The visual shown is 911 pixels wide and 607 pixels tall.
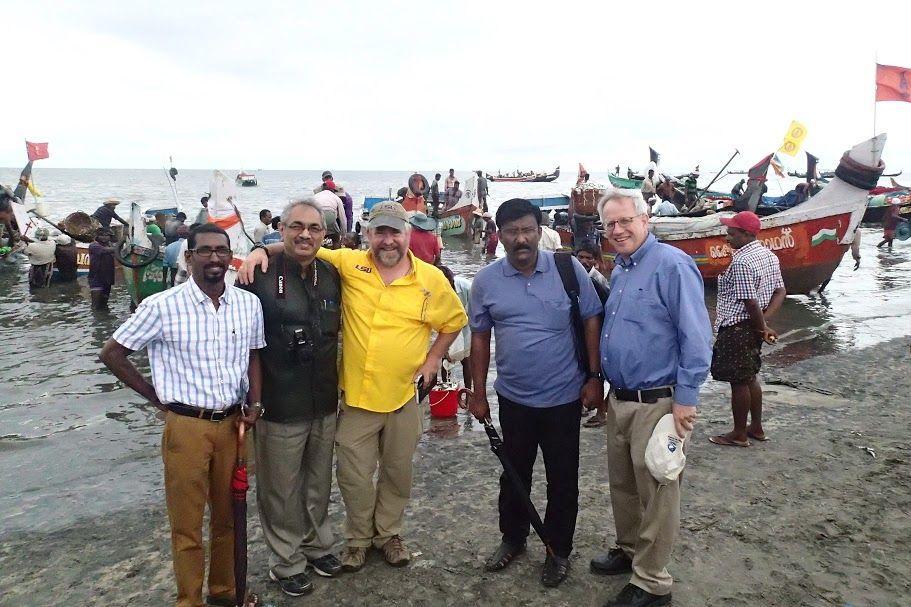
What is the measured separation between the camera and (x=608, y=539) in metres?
3.74

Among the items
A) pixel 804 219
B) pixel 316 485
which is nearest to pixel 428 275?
pixel 316 485

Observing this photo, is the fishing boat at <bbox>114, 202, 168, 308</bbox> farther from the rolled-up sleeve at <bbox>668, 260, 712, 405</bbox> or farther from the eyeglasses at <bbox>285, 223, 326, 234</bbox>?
the rolled-up sleeve at <bbox>668, 260, 712, 405</bbox>

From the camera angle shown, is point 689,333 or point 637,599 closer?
point 689,333

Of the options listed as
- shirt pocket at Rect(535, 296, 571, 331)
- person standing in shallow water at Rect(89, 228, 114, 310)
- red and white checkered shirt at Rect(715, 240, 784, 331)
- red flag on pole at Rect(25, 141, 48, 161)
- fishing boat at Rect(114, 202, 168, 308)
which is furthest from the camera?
red flag on pole at Rect(25, 141, 48, 161)

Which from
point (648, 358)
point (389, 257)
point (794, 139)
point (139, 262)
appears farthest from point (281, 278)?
point (794, 139)

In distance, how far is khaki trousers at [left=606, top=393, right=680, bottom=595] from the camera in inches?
117

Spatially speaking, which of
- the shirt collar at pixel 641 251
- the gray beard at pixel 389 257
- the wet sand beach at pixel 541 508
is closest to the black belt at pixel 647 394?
the shirt collar at pixel 641 251

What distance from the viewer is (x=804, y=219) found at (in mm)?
12688

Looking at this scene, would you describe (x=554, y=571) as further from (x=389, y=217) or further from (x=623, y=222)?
(x=389, y=217)

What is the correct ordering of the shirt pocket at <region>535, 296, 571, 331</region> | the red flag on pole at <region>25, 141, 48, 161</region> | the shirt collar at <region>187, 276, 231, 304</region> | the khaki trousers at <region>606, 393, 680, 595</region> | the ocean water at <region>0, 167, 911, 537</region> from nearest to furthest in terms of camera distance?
the shirt collar at <region>187, 276, 231, 304</region>
the khaki trousers at <region>606, 393, 680, 595</region>
the shirt pocket at <region>535, 296, 571, 331</region>
the ocean water at <region>0, 167, 911, 537</region>
the red flag on pole at <region>25, 141, 48, 161</region>

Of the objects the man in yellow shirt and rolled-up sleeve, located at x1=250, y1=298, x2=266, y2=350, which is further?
the man in yellow shirt

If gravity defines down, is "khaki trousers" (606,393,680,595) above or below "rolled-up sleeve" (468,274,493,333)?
below

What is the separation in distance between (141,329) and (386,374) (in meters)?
1.24

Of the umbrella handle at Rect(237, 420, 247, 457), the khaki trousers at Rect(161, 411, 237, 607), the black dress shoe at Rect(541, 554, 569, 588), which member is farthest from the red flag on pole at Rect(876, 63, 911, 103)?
the khaki trousers at Rect(161, 411, 237, 607)
